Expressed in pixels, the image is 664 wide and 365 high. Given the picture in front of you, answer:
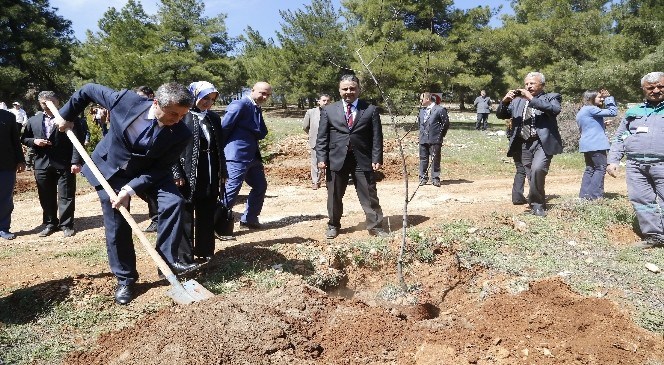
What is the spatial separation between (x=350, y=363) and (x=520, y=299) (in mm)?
1537

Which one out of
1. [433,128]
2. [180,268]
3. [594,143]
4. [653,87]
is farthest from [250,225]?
[594,143]

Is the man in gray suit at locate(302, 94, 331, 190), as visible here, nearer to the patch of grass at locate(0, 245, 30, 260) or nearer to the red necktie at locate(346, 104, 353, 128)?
the red necktie at locate(346, 104, 353, 128)

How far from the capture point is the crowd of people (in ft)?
12.4

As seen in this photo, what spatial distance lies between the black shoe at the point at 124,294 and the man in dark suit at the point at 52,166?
2.83 metres

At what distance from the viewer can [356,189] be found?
545cm

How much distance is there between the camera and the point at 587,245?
5.07 metres

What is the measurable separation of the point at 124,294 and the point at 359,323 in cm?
196

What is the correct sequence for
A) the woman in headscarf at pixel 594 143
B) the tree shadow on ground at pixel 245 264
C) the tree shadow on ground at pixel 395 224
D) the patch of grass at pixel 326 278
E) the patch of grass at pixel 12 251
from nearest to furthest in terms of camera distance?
1. the tree shadow on ground at pixel 245 264
2. the patch of grass at pixel 326 278
3. the patch of grass at pixel 12 251
4. the tree shadow on ground at pixel 395 224
5. the woman in headscarf at pixel 594 143

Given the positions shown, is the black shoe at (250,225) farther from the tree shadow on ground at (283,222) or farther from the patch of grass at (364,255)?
Answer: the patch of grass at (364,255)

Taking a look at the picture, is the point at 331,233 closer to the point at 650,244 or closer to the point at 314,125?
the point at 650,244

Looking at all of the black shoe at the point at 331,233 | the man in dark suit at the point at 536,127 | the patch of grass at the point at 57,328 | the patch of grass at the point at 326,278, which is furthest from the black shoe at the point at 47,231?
the man in dark suit at the point at 536,127

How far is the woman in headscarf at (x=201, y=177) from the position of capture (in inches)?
176

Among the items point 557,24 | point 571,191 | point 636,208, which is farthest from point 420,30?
point 636,208

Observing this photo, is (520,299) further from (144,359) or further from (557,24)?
(557,24)
